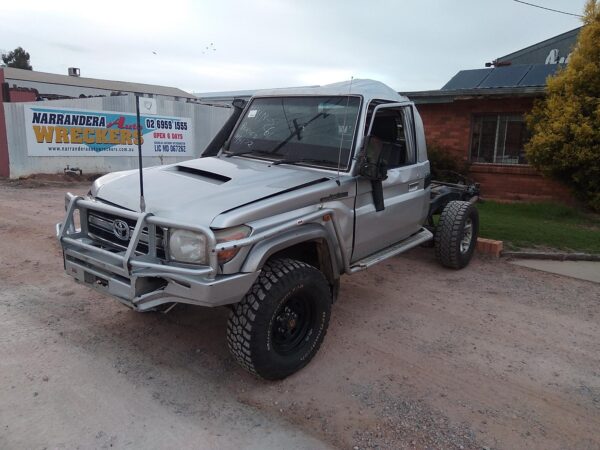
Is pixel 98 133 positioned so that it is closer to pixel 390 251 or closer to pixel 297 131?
pixel 297 131

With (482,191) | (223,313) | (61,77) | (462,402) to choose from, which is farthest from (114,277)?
(61,77)

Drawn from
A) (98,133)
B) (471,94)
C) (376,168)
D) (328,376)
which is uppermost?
(471,94)

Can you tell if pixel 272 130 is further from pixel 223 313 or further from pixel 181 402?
pixel 181 402

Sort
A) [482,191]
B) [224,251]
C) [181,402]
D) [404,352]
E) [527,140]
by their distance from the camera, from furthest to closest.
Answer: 1. [482,191]
2. [527,140]
3. [404,352]
4. [181,402]
5. [224,251]

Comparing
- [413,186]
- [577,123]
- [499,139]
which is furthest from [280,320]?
[499,139]

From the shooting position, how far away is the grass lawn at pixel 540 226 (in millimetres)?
7418

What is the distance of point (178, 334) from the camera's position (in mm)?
4180

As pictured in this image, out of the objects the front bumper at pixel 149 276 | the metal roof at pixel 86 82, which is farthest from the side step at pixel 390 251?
the metal roof at pixel 86 82

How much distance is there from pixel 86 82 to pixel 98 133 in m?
20.7

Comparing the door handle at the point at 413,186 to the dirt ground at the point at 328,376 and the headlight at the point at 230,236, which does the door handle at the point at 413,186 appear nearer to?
the dirt ground at the point at 328,376

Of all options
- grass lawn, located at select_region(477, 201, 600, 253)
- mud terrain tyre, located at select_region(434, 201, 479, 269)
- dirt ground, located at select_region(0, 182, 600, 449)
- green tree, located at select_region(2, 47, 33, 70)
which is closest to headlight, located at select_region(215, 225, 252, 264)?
dirt ground, located at select_region(0, 182, 600, 449)

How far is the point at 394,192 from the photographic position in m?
4.73

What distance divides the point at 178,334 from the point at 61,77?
32751 millimetres

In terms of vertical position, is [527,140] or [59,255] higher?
[527,140]
